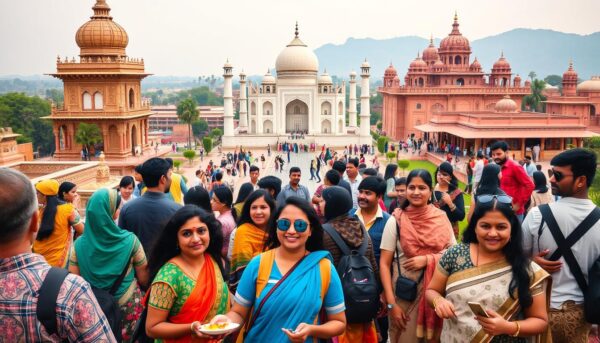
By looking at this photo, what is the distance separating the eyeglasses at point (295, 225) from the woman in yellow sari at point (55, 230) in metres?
2.59

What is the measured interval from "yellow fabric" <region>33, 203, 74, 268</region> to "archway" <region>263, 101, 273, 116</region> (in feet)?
119

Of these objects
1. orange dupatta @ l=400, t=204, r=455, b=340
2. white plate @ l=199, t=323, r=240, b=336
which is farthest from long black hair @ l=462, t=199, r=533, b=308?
white plate @ l=199, t=323, r=240, b=336

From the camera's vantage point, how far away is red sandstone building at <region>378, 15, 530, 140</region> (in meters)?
42.1

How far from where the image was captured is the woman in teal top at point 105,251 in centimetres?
400

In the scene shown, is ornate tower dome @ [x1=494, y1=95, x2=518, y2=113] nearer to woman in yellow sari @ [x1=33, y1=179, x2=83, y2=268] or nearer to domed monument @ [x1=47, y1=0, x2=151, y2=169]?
domed monument @ [x1=47, y1=0, x2=151, y2=169]

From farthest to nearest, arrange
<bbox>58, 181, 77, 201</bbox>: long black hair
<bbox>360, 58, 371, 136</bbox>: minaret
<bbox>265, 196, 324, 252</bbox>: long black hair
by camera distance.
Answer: <bbox>360, 58, 371, 136</bbox>: minaret < <bbox>58, 181, 77, 201</bbox>: long black hair < <bbox>265, 196, 324, 252</bbox>: long black hair

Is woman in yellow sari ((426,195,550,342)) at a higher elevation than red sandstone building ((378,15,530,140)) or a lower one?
lower

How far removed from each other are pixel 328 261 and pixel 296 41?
4180cm

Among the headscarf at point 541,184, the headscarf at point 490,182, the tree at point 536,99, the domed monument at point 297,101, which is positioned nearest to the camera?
the headscarf at point 490,182

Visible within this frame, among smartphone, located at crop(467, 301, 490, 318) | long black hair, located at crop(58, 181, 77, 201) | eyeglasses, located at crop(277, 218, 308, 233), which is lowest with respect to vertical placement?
smartphone, located at crop(467, 301, 490, 318)

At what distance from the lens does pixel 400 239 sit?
13.7 feet

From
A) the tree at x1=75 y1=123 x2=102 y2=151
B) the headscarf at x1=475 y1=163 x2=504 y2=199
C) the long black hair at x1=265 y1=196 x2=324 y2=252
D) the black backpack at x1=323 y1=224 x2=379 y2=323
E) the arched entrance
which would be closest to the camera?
the long black hair at x1=265 y1=196 x2=324 y2=252

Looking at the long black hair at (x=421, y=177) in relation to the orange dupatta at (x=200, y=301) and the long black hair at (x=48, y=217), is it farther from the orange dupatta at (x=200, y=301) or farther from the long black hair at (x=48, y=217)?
the long black hair at (x=48, y=217)

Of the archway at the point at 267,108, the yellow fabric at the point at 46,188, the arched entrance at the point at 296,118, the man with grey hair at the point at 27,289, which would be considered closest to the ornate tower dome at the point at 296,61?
the arched entrance at the point at 296,118
